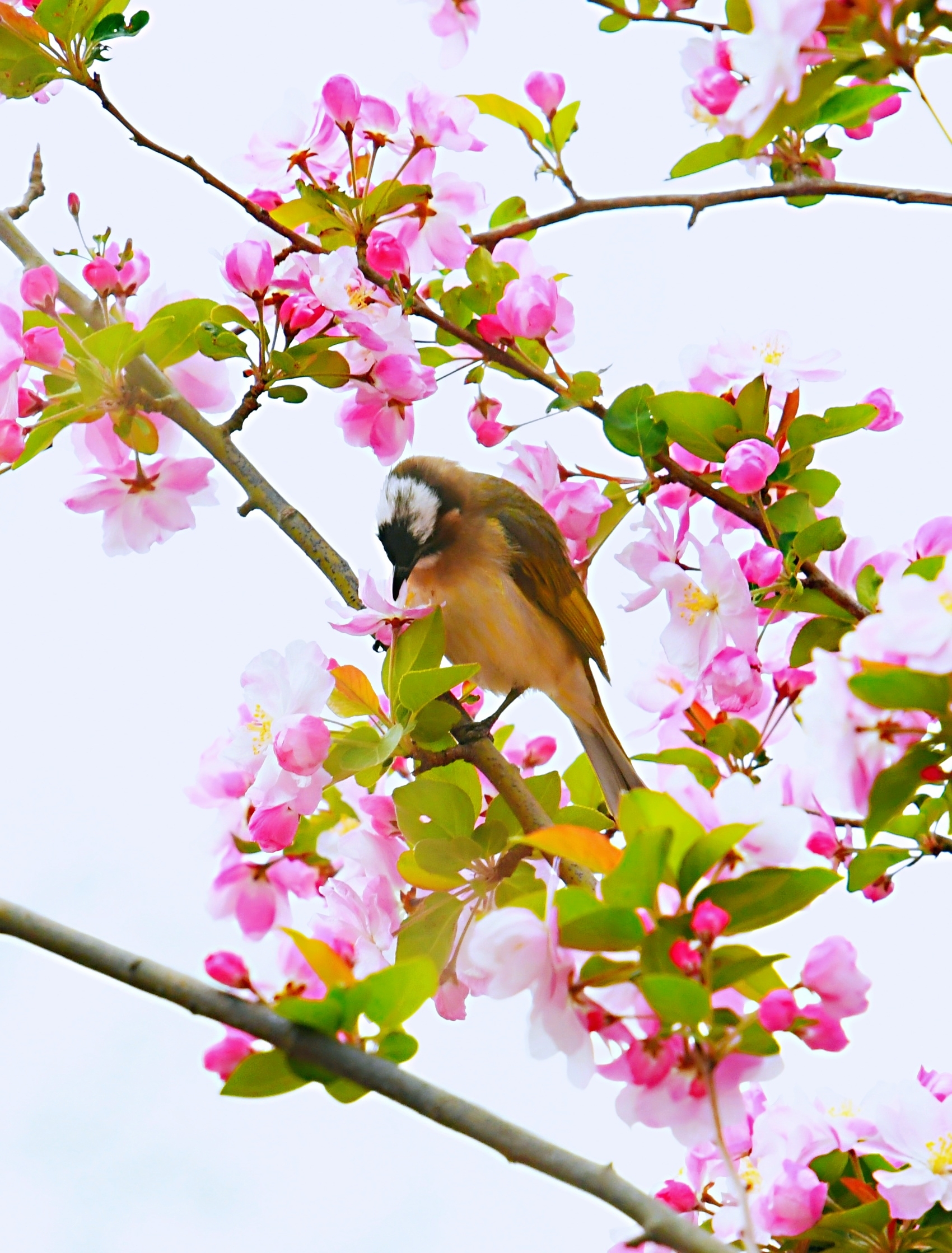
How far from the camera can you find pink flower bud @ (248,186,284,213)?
143 centimetres

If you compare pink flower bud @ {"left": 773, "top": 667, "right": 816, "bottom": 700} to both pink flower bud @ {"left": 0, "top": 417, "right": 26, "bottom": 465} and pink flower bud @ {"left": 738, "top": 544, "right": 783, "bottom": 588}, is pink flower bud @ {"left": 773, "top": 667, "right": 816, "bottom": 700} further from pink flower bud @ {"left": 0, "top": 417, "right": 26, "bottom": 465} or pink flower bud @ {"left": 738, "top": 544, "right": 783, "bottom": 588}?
pink flower bud @ {"left": 0, "top": 417, "right": 26, "bottom": 465}

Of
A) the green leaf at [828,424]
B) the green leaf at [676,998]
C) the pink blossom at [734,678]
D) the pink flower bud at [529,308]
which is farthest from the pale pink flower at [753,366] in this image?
the green leaf at [676,998]

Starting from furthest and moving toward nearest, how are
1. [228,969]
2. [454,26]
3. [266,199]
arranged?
[454,26] < [266,199] < [228,969]

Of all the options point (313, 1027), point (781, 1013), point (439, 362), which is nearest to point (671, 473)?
point (439, 362)

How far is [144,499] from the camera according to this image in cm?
140

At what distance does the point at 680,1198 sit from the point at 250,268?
1.05 meters

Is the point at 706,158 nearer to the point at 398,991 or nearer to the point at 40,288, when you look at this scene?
the point at 40,288

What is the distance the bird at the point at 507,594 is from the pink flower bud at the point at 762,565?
31.9 inches

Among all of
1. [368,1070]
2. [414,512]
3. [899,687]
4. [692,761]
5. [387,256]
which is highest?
[414,512]

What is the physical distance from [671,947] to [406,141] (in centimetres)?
105

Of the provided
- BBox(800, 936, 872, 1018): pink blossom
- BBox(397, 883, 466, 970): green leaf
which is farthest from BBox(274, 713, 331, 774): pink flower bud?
BBox(800, 936, 872, 1018): pink blossom

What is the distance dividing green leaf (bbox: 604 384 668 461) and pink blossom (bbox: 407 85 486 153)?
16.9 inches

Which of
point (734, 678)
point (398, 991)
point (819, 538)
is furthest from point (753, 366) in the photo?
point (398, 991)

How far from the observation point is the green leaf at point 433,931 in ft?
3.84
